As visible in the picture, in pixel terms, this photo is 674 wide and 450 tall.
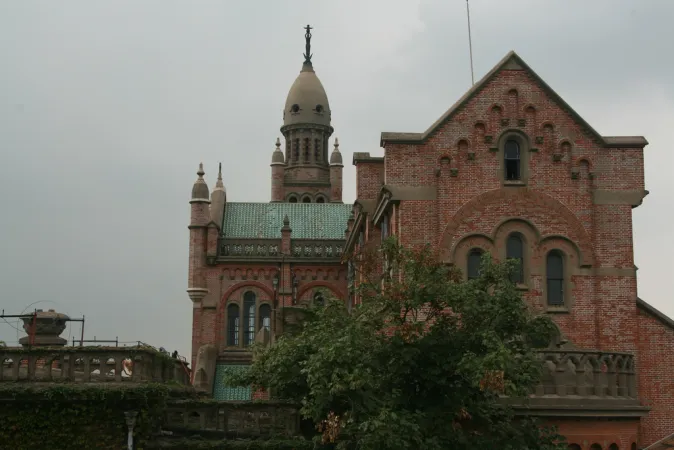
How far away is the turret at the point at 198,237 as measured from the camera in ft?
174

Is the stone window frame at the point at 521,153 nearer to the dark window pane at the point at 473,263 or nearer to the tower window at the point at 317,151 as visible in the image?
the dark window pane at the point at 473,263

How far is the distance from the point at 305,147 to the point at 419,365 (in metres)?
52.8

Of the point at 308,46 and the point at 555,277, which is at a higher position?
the point at 308,46

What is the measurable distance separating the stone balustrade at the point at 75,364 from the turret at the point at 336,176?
49540mm

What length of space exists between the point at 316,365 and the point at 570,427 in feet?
25.2

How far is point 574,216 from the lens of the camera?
92.6ft

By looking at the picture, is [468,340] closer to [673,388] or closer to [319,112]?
[673,388]

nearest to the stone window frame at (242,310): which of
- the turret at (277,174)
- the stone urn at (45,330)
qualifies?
the turret at (277,174)

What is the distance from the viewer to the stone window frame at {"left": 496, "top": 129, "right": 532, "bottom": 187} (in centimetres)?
2838

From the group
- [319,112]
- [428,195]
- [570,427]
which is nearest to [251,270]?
[319,112]

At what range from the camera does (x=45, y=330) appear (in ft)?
69.6

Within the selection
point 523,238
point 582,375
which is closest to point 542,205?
point 523,238

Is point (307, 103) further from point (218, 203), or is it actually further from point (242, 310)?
point (242, 310)

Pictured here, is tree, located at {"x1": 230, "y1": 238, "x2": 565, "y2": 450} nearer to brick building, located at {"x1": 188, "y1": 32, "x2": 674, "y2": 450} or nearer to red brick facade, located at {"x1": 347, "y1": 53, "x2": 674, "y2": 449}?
brick building, located at {"x1": 188, "y1": 32, "x2": 674, "y2": 450}
